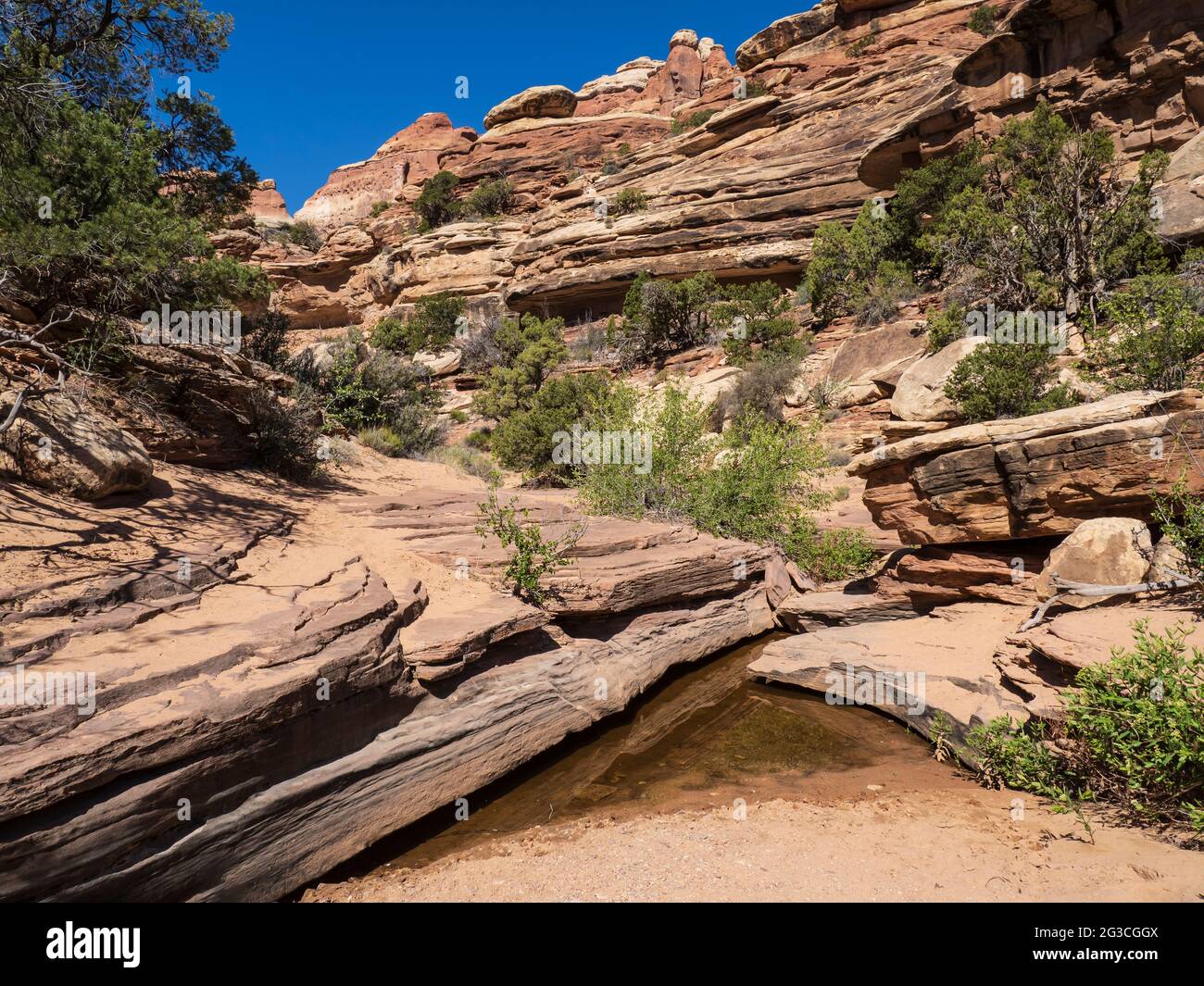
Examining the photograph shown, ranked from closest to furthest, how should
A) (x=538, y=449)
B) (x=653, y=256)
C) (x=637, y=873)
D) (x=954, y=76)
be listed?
1. (x=637, y=873)
2. (x=538, y=449)
3. (x=954, y=76)
4. (x=653, y=256)

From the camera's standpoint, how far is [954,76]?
841 inches

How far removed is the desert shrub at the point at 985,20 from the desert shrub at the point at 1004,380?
2522 centimetres

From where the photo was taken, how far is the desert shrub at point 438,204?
41.8m

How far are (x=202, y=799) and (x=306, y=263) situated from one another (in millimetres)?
42160

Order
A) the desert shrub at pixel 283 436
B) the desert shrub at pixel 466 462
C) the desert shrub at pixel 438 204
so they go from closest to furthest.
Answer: the desert shrub at pixel 283 436, the desert shrub at pixel 466 462, the desert shrub at pixel 438 204

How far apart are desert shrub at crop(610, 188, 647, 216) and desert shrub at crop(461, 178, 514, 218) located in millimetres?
13811

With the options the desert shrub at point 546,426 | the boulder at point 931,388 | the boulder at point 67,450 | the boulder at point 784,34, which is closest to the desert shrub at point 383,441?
the desert shrub at point 546,426

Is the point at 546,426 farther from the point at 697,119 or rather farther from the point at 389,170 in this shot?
the point at 389,170

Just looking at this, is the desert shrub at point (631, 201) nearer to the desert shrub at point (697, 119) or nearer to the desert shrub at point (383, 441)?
the desert shrub at point (697, 119)

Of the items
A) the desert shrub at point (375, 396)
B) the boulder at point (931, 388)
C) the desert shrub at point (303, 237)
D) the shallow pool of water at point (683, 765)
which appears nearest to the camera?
the shallow pool of water at point (683, 765)

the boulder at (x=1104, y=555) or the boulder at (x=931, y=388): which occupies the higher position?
the boulder at (x=931, y=388)

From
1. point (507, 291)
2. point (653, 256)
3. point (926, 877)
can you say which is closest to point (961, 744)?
point (926, 877)

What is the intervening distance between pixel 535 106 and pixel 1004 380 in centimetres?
4914
